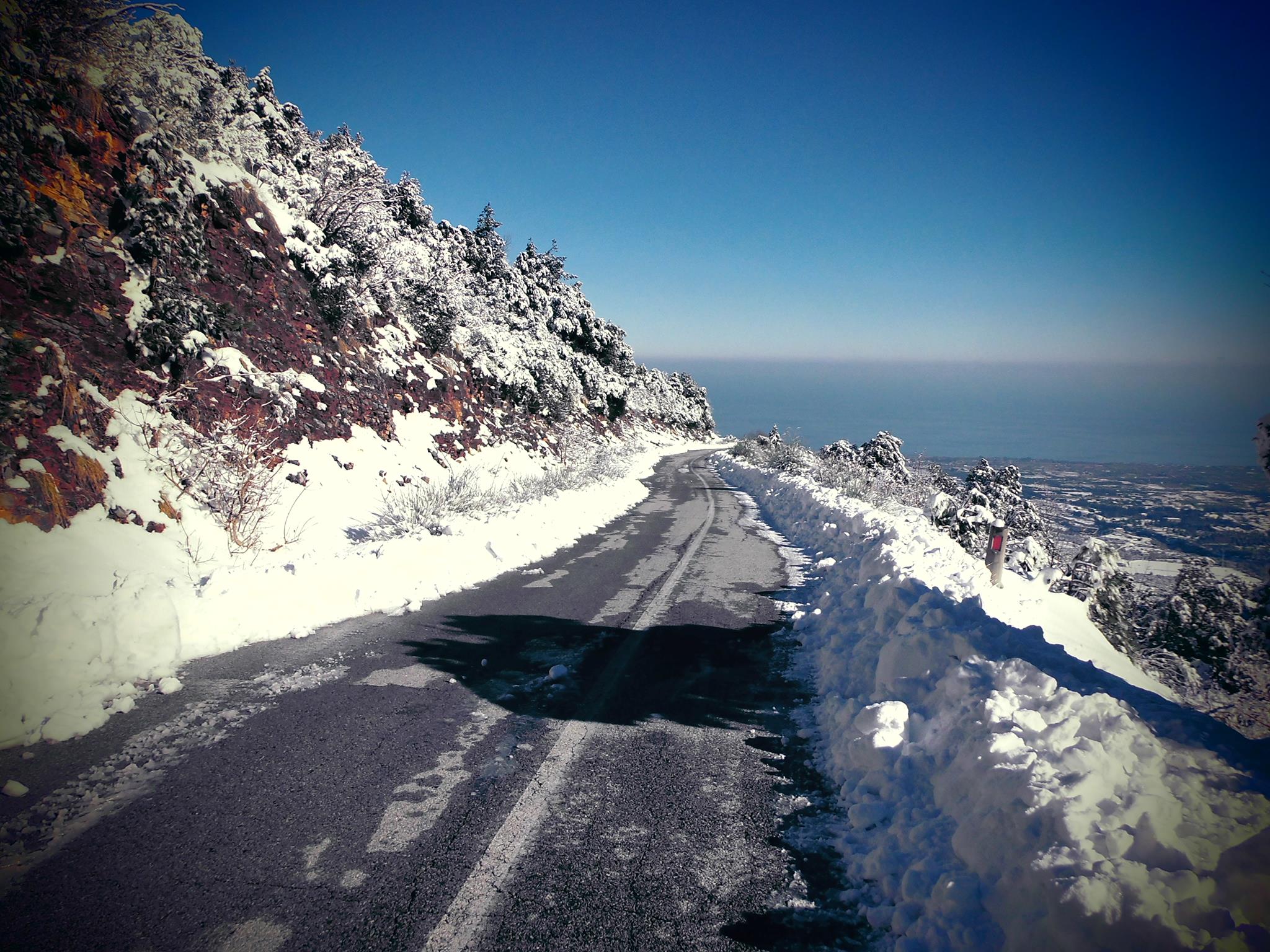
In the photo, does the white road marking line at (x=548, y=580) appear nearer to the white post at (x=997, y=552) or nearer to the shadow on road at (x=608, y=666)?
the shadow on road at (x=608, y=666)

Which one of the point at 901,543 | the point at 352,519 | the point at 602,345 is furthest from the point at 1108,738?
the point at 602,345

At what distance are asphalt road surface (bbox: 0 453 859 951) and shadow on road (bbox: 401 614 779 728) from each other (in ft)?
0.10

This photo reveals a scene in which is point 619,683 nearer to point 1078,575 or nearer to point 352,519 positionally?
point 352,519

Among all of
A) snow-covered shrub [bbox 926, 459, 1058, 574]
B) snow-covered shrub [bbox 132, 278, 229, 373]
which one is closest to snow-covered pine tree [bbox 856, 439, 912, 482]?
snow-covered shrub [bbox 926, 459, 1058, 574]

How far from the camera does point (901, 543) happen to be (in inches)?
310

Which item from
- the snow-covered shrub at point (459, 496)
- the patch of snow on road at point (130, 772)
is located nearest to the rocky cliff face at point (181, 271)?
the snow-covered shrub at point (459, 496)

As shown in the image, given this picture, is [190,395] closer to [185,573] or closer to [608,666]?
[185,573]

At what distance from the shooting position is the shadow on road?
4.47 metres

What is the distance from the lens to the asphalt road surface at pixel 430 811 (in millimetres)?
2410

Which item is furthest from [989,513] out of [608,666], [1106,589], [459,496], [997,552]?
[608,666]

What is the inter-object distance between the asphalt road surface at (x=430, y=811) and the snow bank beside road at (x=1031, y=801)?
0.35 m

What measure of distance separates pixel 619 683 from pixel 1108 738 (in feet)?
10.5

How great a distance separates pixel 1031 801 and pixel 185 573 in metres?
7.30

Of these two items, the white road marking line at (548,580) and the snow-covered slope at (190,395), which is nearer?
the snow-covered slope at (190,395)
